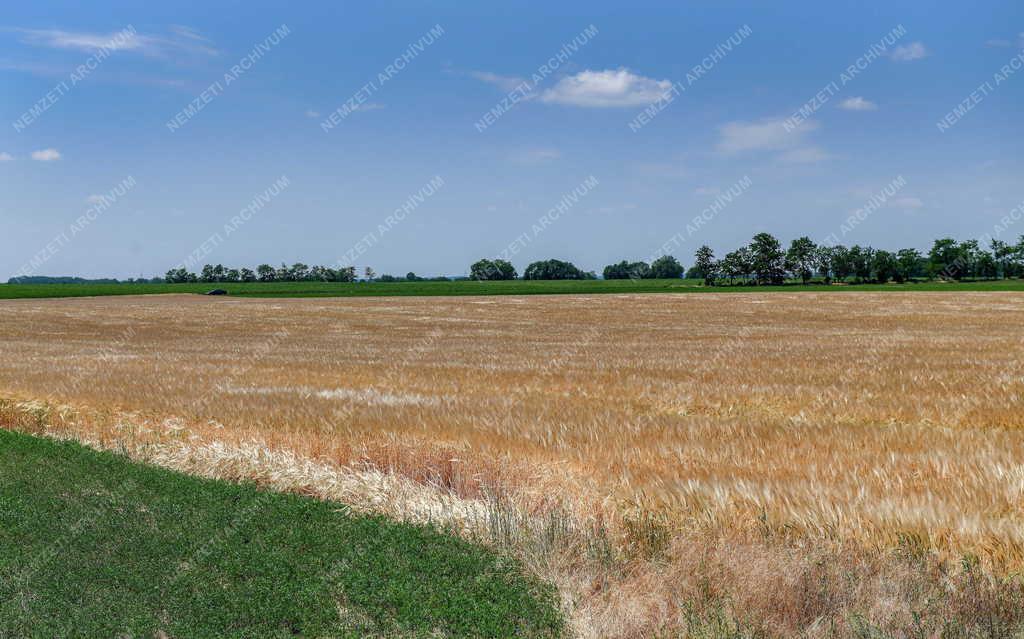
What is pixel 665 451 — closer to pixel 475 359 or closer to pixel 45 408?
pixel 45 408

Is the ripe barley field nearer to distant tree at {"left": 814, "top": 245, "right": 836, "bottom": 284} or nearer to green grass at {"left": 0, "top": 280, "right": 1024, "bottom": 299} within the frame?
green grass at {"left": 0, "top": 280, "right": 1024, "bottom": 299}

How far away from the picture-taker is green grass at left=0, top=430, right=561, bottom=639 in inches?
210

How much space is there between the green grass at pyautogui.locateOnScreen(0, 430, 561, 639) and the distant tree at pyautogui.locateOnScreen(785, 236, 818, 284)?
198 metres

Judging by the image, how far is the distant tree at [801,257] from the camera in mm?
192125

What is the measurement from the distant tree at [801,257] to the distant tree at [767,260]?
314 centimetres

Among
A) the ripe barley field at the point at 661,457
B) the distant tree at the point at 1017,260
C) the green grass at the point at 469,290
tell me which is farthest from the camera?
the distant tree at the point at 1017,260

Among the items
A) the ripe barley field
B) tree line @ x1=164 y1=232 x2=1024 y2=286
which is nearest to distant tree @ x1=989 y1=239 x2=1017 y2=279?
tree line @ x1=164 y1=232 x2=1024 y2=286

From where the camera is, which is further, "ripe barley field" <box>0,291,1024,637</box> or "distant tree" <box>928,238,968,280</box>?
"distant tree" <box>928,238,968,280</box>

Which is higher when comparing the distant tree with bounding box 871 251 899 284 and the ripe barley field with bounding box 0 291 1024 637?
the distant tree with bounding box 871 251 899 284

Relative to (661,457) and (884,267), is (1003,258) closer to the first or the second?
(884,267)

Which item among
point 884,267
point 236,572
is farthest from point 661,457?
point 884,267

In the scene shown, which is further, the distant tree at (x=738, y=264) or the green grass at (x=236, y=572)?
the distant tree at (x=738, y=264)

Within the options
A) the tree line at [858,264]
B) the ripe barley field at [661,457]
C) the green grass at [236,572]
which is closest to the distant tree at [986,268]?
the tree line at [858,264]

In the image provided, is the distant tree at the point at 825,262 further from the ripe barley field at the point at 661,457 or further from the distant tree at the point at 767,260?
the ripe barley field at the point at 661,457
